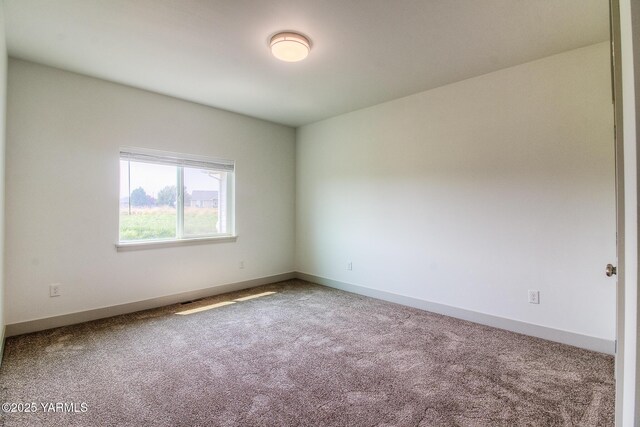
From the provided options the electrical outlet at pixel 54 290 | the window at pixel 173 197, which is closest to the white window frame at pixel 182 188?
the window at pixel 173 197

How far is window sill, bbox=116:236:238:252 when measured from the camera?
11.3 ft

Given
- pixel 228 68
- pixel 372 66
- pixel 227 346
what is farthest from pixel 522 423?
pixel 228 68

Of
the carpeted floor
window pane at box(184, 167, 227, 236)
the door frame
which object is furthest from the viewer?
window pane at box(184, 167, 227, 236)

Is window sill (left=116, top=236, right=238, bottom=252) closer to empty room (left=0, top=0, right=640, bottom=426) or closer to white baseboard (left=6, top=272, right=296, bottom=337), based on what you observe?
empty room (left=0, top=0, right=640, bottom=426)

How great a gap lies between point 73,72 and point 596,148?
492 centimetres

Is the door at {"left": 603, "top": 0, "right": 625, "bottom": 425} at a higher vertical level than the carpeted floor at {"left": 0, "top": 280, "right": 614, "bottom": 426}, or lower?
higher

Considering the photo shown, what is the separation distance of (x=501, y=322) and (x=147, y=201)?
4.16m

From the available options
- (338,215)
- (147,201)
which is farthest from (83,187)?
(338,215)

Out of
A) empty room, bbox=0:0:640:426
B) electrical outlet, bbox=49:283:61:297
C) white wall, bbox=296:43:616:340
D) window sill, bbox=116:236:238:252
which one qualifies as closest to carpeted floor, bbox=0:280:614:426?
empty room, bbox=0:0:640:426

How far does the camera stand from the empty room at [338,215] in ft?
6.51

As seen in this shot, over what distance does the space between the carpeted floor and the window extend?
1.10m

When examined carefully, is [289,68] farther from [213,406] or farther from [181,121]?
[213,406]

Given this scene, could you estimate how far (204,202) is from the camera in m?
4.26

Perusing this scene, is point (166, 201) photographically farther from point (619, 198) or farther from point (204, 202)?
point (619, 198)
